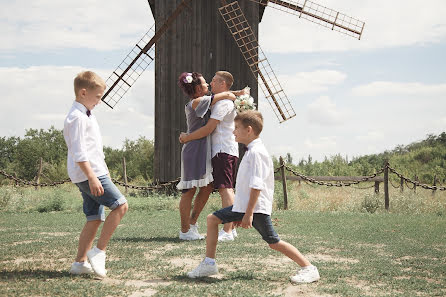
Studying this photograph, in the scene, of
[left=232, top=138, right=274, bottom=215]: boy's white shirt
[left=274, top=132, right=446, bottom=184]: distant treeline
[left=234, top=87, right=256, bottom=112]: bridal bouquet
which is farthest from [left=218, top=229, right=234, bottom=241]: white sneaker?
[left=274, top=132, right=446, bottom=184]: distant treeline

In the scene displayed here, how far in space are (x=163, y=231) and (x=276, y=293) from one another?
395 cm

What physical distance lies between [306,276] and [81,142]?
86.2 inches

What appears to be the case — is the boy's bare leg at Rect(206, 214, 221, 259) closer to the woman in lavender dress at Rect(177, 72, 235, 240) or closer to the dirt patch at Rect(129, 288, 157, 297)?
the dirt patch at Rect(129, 288, 157, 297)

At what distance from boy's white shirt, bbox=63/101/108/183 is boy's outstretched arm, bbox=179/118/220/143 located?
2.00 meters

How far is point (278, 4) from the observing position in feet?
51.0

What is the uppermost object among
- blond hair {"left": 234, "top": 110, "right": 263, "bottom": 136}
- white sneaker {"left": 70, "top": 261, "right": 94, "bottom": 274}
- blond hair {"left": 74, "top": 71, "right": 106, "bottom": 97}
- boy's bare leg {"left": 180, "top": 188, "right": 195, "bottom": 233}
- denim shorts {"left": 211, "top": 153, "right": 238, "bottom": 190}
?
blond hair {"left": 74, "top": 71, "right": 106, "bottom": 97}

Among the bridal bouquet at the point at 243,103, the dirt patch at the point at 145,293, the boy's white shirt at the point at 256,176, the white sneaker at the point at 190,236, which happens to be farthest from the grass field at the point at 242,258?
the bridal bouquet at the point at 243,103

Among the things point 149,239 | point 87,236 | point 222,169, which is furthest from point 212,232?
point 149,239

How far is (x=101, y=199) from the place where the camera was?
4695 millimetres

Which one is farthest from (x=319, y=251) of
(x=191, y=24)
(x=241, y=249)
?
(x=191, y=24)

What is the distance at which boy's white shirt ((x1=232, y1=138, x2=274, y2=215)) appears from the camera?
448cm

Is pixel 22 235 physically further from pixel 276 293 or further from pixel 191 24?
pixel 191 24

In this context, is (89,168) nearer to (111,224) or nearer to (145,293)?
(111,224)

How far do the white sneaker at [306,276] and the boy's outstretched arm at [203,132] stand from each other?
93.9 inches
